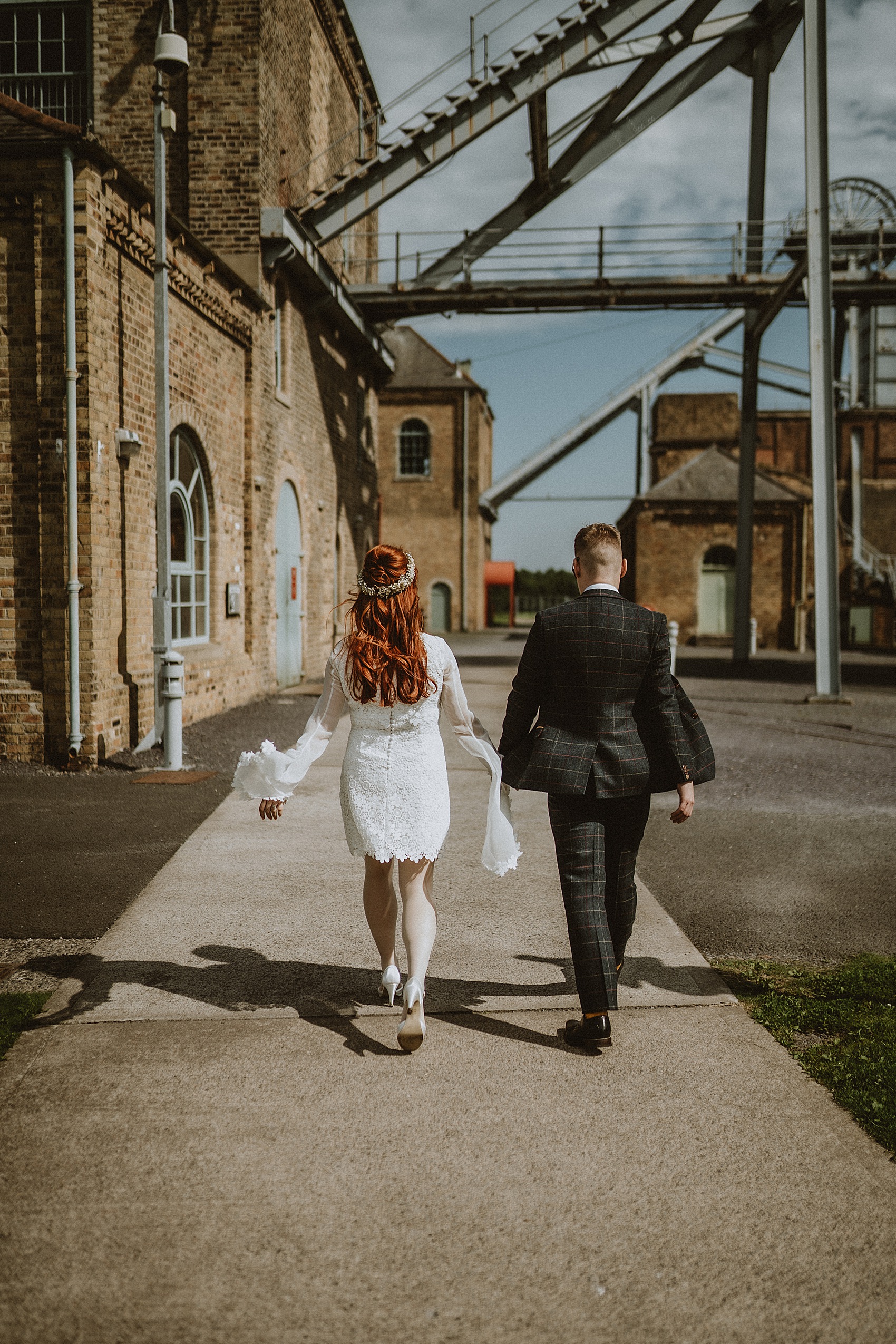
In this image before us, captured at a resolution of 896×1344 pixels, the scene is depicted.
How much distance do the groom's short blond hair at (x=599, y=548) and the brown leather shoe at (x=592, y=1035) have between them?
155 cm

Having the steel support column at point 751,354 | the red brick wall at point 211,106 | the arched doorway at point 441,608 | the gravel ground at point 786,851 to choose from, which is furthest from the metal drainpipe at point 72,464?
the arched doorway at point 441,608

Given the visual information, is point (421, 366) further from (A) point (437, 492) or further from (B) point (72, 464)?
(B) point (72, 464)

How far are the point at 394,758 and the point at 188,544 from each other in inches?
352

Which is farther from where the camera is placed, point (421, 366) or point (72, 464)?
point (421, 366)

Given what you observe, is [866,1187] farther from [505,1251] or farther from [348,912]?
[348,912]

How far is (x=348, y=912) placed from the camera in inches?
201

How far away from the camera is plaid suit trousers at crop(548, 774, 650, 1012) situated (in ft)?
11.7

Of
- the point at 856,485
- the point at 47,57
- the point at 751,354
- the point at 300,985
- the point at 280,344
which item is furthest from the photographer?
the point at 856,485

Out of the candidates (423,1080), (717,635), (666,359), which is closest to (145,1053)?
(423,1080)

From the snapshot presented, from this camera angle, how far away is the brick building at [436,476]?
138 ft

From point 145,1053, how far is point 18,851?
10.0 feet

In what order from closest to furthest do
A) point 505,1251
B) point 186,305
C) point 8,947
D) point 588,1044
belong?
point 505,1251
point 588,1044
point 8,947
point 186,305

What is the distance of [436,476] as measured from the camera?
42.4 metres

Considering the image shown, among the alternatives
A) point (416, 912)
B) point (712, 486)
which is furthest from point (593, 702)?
point (712, 486)
